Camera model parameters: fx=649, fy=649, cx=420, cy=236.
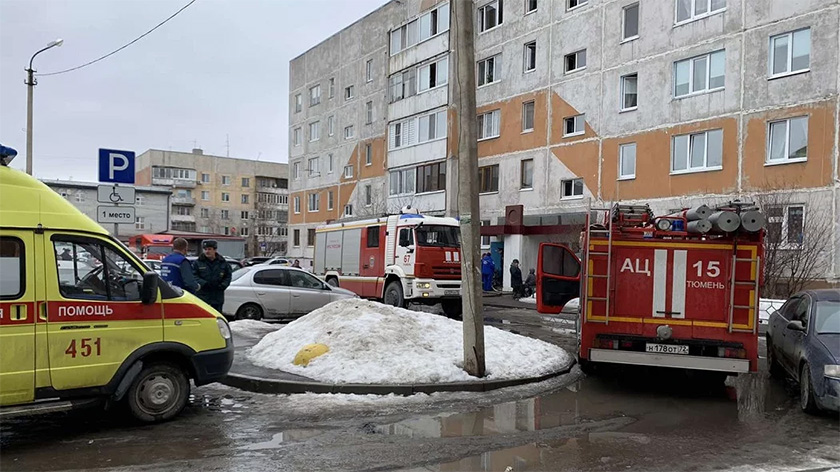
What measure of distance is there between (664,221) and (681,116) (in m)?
18.3

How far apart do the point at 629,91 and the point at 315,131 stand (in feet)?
101

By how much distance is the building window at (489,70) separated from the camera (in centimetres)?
3397

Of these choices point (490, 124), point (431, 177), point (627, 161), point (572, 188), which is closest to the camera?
point (627, 161)

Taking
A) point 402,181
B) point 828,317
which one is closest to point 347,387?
point 828,317

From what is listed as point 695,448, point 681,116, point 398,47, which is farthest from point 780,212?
point 398,47

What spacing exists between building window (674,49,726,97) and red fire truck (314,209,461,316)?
1266 cm

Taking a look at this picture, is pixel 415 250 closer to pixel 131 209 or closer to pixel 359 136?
pixel 131 209

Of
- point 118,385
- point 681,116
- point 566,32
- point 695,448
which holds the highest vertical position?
point 566,32

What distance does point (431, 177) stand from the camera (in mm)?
37719

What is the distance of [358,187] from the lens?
46.3 metres

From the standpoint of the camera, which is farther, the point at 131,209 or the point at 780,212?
the point at 780,212

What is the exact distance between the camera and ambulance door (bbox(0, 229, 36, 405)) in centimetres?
567

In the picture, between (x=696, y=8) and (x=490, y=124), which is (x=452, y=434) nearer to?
(x=696, y=8)

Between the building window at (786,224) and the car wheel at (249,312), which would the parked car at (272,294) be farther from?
the building window at (786,224)
